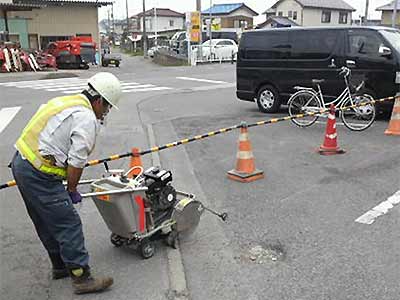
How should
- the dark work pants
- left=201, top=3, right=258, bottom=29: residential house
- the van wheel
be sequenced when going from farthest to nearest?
1. left=201, top=3, right=258, bottom=29: residential house
2. the van wheel
3. the dark work pants

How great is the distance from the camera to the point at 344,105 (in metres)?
9.97

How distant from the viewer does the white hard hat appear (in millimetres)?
3482

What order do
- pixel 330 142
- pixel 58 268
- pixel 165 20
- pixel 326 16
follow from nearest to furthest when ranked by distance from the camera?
1. pixel 58 268
2. pixel 330 142
3. pixel 326 16
4. pixel 165 20

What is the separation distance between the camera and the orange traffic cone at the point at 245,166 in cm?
654

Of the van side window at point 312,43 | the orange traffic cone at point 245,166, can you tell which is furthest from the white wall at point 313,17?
the orange traffic cone at point 245,166

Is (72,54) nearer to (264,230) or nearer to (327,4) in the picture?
(264,230)

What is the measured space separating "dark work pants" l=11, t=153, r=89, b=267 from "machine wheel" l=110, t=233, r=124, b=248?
75cm

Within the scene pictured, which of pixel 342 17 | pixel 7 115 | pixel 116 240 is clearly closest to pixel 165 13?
pixel 342 17

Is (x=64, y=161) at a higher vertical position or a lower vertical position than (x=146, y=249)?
higher

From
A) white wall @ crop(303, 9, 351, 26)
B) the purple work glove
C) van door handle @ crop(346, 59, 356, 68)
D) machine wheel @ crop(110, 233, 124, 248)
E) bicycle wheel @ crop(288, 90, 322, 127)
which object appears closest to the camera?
the purple work glove

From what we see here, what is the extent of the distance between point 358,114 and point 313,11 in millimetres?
67698

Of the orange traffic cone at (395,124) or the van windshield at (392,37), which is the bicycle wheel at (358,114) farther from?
the van windshield at (392,37)

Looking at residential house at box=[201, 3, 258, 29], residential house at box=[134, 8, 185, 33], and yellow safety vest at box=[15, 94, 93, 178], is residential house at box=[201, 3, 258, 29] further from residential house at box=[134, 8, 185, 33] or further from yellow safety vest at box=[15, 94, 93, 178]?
yellow safety vest at box=[15, 94, 93, 178]

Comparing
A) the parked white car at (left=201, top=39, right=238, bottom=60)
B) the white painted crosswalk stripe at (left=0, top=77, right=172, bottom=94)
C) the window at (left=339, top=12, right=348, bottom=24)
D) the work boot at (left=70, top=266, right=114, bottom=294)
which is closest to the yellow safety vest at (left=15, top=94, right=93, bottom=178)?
the work boot at (left=70, top=266, right=114, bottom=294)
